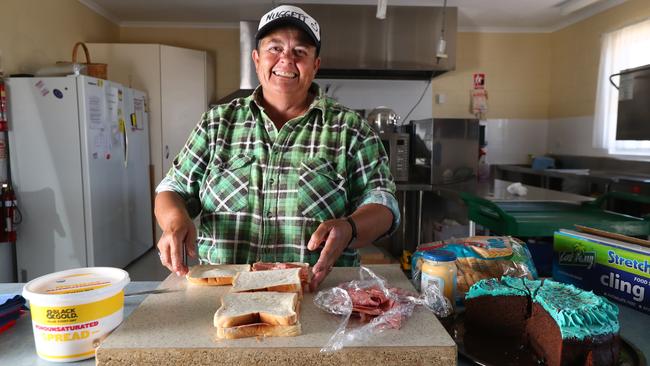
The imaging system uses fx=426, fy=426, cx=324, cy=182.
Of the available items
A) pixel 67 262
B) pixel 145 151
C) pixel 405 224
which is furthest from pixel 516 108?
pixel 67 262

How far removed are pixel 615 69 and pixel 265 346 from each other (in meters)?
4.14

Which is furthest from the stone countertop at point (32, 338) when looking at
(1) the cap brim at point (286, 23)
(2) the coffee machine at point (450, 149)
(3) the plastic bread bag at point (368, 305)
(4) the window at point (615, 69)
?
(4) the window at point (615, 69)

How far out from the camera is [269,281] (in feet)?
2.97

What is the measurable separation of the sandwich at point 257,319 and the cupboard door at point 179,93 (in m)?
3.72

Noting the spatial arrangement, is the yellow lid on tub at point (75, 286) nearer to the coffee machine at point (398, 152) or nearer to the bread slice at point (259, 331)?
the bread slice at point (259, 331)

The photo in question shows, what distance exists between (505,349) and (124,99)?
11.6ft

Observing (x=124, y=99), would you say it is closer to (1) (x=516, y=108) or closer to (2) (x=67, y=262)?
(2) (x=67, y=262)

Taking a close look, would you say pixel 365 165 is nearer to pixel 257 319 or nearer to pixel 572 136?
pixel 257 319

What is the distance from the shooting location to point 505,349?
76 cm

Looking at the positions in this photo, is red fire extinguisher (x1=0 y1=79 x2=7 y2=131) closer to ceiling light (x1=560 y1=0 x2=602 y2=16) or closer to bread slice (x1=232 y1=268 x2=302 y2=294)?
bread slice (x1=232 y1=268 x2=302 y2=294)

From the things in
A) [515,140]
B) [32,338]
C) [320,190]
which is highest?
[515,140]

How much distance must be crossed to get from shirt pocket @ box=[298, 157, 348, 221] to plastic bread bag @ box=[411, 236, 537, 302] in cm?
32

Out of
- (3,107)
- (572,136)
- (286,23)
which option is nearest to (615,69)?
(572,136)

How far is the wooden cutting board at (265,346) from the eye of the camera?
660 millimetres
